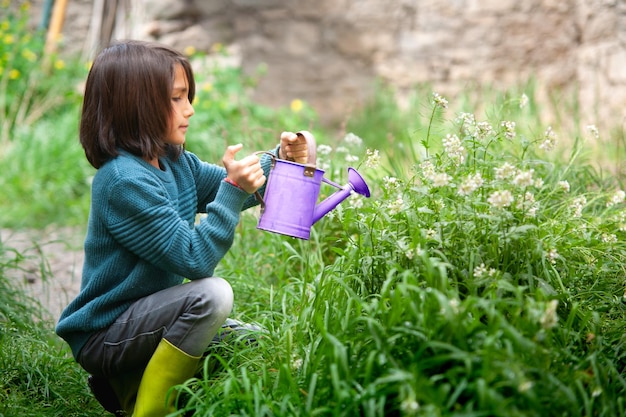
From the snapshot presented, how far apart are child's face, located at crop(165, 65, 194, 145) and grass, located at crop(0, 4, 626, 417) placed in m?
0.51

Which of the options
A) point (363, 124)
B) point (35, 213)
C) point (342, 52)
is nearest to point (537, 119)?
point (363, 124)

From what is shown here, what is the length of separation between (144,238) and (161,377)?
0.38 meters

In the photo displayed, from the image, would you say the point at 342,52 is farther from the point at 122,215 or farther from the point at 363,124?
the point at 122,215

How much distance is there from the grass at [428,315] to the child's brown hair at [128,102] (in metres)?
0.59

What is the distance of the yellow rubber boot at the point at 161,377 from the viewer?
2.03m

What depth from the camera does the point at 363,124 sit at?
17.8ft

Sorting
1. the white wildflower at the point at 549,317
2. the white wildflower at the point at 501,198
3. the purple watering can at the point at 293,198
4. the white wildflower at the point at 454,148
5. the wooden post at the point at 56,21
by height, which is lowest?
the white wildflower at the point at 549,317

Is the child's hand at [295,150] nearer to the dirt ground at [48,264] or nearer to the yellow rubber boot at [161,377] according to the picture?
the yellow rubber boot at [161,377]

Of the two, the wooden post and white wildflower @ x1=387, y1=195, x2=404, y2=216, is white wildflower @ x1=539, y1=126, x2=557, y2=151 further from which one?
the wooden post

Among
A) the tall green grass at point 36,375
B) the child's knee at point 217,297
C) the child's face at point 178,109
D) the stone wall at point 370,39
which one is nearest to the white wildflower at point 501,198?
the child's knee at point 217,297

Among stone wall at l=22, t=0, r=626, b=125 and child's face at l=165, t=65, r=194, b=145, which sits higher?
stone wall at l=22, t=0, r=626, b=125

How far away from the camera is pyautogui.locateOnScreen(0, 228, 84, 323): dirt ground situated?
10.00 feet

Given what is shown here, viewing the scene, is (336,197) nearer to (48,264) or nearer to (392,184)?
(392,184)

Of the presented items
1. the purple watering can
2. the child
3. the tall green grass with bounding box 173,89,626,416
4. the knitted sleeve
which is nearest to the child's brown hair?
the child
